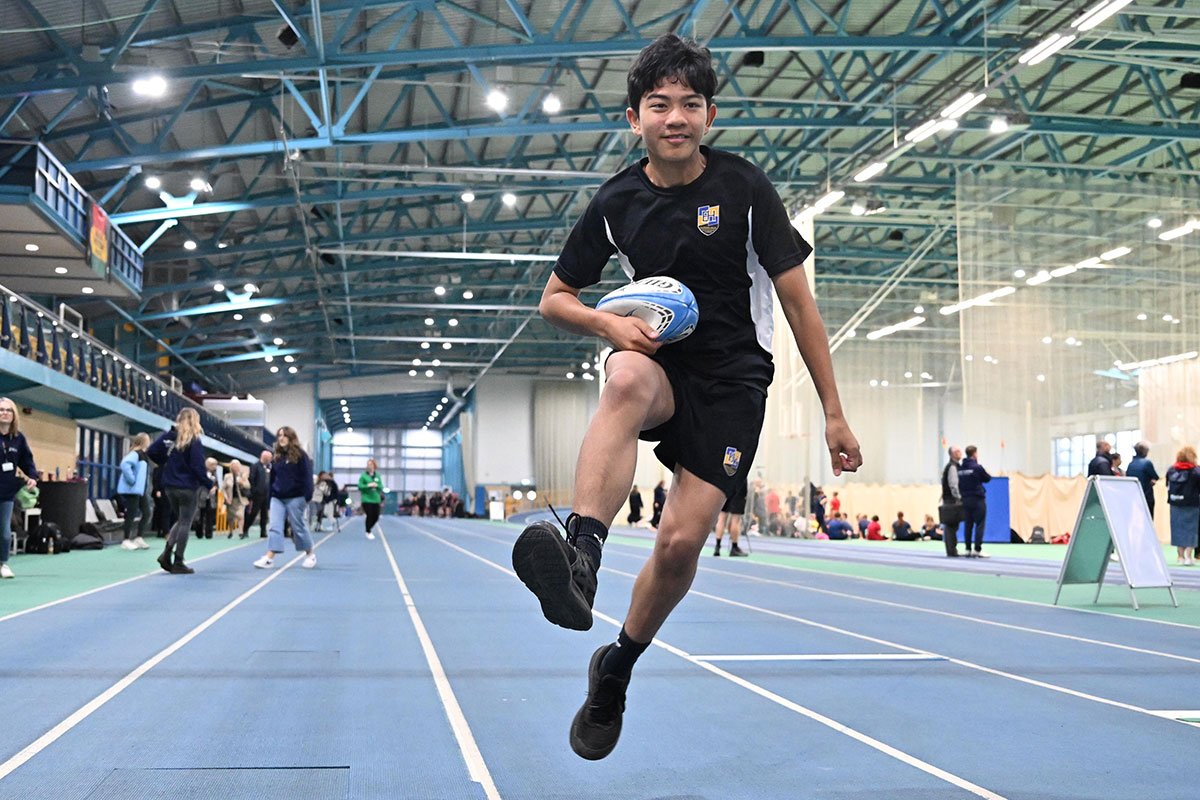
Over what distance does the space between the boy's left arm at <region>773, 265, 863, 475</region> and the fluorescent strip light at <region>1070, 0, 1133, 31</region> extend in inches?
555

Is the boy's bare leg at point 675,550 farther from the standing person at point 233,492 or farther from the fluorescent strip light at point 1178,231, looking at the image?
the fluorescent strip light at point 1178,231

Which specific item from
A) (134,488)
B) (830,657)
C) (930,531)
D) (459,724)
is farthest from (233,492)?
(459,724)

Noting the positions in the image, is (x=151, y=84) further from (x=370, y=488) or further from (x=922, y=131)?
(x=922, y=131)

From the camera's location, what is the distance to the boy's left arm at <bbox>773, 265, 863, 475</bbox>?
3.16 m

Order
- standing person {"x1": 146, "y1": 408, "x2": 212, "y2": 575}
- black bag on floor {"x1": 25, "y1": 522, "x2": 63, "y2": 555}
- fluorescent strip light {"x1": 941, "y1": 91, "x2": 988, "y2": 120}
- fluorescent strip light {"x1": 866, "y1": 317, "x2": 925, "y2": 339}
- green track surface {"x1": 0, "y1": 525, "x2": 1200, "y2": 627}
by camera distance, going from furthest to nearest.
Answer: fluorescent strip light {"x1": 866, "y1": 317, "x2": 925, "y2": 339} < fluorescent strip light {"x1": 941, "y1": 91, "x2": 988, "y2": 120} < black bag on floor {"x1": 25, "y1": 522, "x2": 63, "y2": 555} < standing person {"x1": 146, "y1": 408, "x2": 212, "y2": 575} < green track surface {"x1": 0, "y1": 525, "x2": 1200, "y2": 627}

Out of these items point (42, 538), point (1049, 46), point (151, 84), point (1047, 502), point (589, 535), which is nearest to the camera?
point (589, 535)

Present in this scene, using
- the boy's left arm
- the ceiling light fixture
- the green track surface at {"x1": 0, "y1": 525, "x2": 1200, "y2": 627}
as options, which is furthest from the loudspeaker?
the boy's left arm

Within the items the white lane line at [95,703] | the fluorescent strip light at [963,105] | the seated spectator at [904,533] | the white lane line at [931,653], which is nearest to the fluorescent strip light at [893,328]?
the seated spectator at [904,533]

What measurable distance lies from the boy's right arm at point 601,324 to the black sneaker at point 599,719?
2.85ft

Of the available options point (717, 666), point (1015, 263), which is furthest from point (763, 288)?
point (1015, 263)

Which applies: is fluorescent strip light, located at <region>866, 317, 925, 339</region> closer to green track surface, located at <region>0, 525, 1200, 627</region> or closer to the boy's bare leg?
green track surface, located at <region>0, 525, 1200, 627</region>

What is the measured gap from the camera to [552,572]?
257 centimetres

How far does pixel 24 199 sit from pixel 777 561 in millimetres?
14777

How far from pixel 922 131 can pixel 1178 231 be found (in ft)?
29.5
